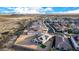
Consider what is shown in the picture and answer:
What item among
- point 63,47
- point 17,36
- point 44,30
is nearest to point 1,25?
point 17,36
